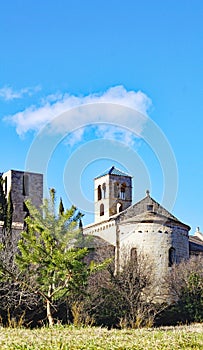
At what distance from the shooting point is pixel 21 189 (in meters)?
33.2

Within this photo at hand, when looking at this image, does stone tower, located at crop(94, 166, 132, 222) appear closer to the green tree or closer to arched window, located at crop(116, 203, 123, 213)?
arched window, located at crop(116, 203, 123, 213)

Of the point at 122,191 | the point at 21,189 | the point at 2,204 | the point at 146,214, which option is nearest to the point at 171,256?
the point at 146,214

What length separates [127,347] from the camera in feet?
31.7

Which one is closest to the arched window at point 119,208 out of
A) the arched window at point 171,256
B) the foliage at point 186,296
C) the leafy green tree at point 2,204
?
the arched window at point 171,256

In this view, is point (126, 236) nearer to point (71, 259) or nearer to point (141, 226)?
point (141, 226)

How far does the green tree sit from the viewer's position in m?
15.9

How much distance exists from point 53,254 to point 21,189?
58.2ft

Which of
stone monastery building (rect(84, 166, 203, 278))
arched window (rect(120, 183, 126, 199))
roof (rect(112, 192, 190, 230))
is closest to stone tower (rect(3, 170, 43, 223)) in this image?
stone monastery building (rect(84, 166, 203, 278))

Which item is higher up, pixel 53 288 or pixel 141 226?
pixel 141 226

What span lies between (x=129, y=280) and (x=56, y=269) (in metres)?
8.80

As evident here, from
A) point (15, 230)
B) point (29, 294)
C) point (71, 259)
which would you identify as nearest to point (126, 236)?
point (15, 230)

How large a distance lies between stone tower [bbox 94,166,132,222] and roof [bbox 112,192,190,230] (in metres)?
2.95

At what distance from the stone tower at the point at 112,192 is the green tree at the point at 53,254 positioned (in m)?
20.7

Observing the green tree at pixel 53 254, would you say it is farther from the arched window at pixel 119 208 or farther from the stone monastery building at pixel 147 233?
the arched window at pixel 119 208
